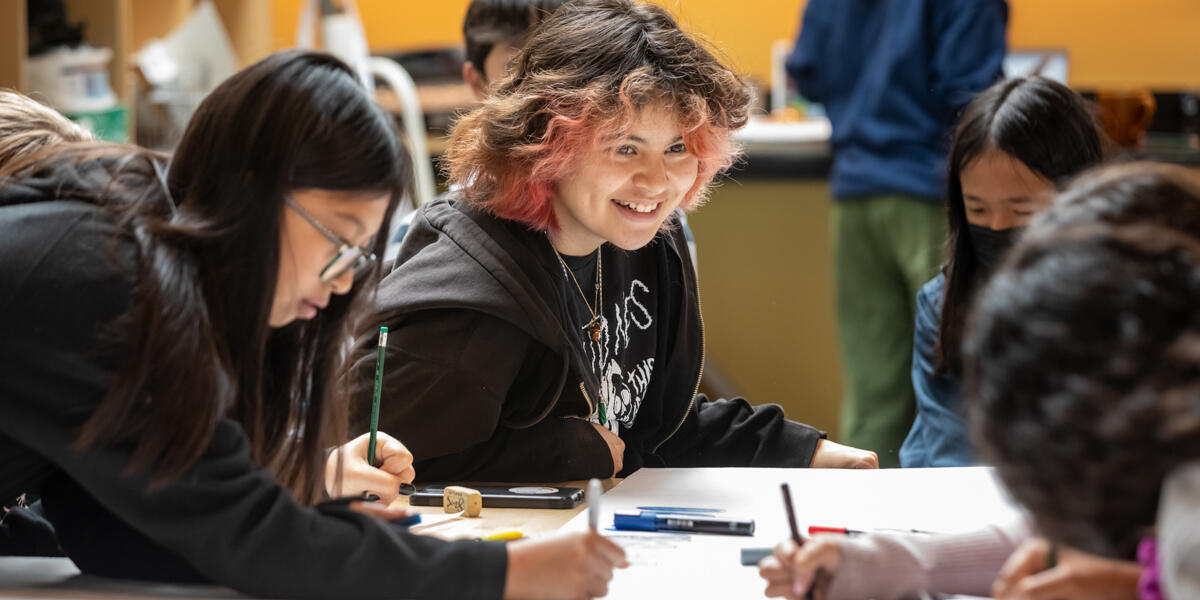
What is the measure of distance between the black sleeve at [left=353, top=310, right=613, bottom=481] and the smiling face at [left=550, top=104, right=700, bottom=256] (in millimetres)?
169

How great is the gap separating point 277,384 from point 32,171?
249mm

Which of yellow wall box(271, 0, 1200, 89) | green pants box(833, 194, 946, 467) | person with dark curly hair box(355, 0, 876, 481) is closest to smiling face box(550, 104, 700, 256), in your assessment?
person with dark curly hair box(355, 0, 876, 481)

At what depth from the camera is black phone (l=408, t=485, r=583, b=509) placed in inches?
47.7

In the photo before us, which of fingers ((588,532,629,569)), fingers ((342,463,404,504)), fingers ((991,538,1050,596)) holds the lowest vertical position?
fingers ((342,463,404,504))

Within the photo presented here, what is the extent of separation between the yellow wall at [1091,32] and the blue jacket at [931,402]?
8.48ft

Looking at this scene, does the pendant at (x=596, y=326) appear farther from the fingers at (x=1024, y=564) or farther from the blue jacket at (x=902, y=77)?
the blue jacket at (x=902, y=77)

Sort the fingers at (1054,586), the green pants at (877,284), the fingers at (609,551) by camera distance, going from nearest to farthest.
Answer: the fingers at (1054,586) → the fingers at (609,551) → the green pants at (877,284)

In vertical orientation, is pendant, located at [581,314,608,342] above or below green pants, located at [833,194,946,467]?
above

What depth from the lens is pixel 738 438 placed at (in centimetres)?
152

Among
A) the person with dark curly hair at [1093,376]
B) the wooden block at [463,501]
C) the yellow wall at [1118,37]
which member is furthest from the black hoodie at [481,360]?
the yellow wall at [1118,37]

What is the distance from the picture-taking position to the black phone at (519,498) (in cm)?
121

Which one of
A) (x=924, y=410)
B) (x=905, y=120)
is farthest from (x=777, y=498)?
(x=905, y=120)

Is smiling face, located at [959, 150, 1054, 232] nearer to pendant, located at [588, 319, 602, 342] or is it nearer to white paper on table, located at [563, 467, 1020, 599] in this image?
white paper on table, located at [563, 467, 1020, 599]

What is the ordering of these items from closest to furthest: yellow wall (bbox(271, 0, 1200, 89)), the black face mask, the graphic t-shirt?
the graphic t-shirt → the black face mask → yellow wall (bbox(271, 0, 1200, 89))
